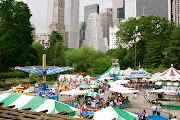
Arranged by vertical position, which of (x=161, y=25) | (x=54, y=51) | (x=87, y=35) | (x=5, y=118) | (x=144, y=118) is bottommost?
(x=144, y=118)

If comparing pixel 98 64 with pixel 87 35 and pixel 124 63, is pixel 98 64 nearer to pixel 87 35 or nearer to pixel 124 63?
pixel 124 63

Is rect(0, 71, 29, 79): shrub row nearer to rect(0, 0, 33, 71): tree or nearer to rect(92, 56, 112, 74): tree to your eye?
rect(0, 0, 33, 71): tree

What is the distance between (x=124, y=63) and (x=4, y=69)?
118 ft

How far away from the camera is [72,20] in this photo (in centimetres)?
16175

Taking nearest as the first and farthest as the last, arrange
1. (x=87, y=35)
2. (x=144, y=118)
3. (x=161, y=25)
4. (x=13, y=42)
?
(x=144, y=118) → (x=13, y=42) → (x=161, y=25) → (x=87, y=35)

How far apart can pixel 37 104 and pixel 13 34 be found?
3670 centimetres

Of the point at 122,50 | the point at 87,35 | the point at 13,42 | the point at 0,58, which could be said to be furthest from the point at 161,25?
the point at 87,35

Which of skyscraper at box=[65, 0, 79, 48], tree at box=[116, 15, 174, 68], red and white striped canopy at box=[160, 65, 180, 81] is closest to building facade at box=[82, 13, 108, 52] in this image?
skyscraper at box=[65, 0, 79, 48]

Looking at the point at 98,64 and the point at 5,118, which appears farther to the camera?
the point at 98,64

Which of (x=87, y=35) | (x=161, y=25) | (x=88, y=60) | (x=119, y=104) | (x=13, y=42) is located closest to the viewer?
(x=119, y=104)

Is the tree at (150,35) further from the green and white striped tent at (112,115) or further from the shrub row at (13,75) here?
the green and white striped tent at (112,115)

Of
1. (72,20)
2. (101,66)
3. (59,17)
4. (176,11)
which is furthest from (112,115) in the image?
(176,11)

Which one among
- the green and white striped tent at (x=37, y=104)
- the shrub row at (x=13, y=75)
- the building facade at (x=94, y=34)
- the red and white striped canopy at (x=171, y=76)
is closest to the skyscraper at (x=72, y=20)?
the building facade at (x=94, y=34)

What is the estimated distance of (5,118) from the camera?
19.5 feet
